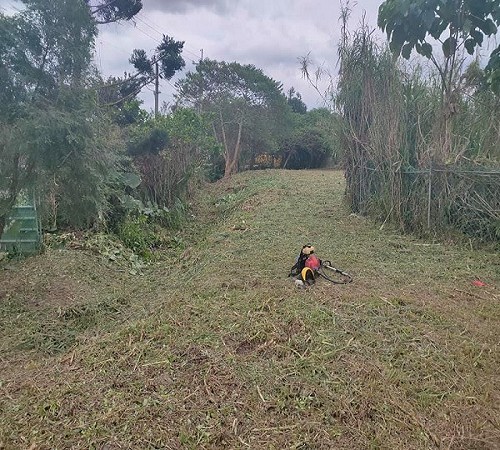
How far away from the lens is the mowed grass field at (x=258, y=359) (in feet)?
6.51

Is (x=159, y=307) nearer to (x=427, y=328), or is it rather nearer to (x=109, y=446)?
(x=109, y=446)

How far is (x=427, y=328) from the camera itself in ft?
9.36

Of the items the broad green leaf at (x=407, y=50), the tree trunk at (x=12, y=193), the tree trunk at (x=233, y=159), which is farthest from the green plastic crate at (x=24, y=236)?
the tree trunk at (x=233, y=159)

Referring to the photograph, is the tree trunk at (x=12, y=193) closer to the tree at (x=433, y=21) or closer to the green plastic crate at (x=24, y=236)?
the green plastic crate at (x=24, y=236)

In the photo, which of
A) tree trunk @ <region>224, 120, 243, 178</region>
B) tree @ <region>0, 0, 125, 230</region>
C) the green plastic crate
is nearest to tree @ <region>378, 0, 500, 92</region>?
tree @ <region>0, 0, 125, 230</region>

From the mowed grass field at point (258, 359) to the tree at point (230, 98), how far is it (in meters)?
15.4

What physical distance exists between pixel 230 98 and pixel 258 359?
59.4ft

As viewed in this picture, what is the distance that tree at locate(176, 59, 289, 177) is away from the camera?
19281 mm

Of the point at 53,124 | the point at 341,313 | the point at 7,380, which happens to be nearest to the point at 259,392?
the point at 341,313

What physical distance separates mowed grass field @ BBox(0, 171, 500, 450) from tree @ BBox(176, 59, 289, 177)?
15423mm

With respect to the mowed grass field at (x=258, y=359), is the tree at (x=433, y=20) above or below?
above

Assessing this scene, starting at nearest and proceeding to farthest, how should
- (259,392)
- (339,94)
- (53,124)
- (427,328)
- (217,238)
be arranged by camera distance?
1. (259,392)
2. (427,328)
3. (53,124)
4. (217,238)
5. (339,94)

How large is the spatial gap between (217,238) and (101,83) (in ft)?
9.27

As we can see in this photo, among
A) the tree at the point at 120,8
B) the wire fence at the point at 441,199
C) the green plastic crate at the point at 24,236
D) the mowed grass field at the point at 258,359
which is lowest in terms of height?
the mowed grass field at the point at 258,359
